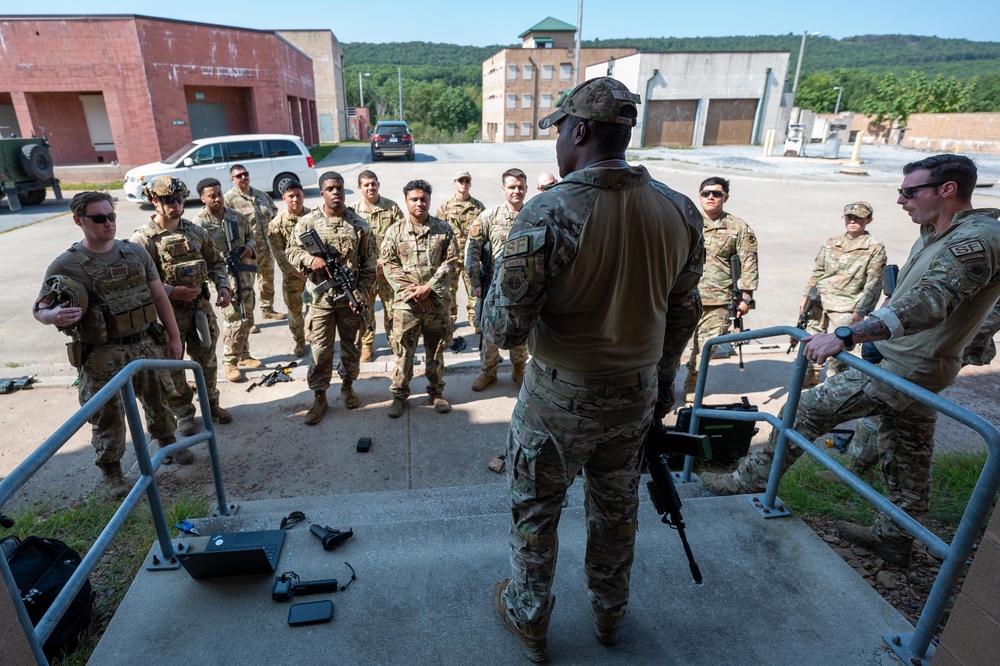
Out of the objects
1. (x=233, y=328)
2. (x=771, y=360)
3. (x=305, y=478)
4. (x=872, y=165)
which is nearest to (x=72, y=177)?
(x=233, y=328)

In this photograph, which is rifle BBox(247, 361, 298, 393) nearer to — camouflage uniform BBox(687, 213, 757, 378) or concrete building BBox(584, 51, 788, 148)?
camouflage uniform BBox(687, 213, 757, 378)

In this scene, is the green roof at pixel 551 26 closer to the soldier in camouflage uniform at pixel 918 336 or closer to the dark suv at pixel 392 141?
the dark suv at pixel 392 141

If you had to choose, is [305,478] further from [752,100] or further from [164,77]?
[752,100]

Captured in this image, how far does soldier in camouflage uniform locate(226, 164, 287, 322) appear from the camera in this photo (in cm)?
701

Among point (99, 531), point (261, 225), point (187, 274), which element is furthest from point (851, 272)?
point (261, 225)

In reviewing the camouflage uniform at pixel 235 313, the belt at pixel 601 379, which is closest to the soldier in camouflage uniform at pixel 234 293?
the camouflage uniform at pixel 235 313

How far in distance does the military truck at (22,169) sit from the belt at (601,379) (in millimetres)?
17569

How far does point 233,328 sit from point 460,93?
85.0 meters

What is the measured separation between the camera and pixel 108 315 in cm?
358

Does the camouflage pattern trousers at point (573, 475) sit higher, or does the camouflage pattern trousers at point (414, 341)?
the camouflage pattern trousers at point (573, 475)

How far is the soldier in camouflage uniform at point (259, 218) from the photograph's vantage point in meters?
7.01

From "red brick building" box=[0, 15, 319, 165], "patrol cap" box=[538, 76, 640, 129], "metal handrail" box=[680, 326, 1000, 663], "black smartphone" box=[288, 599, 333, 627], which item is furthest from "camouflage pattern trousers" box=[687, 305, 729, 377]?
"red brick building" box=[0, 15, 319, 165]

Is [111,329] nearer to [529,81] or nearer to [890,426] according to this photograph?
[890,426]

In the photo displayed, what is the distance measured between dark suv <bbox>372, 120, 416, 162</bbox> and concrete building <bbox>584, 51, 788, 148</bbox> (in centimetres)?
1604
